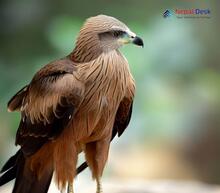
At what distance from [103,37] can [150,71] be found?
29.8 inches

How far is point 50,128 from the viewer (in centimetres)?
192

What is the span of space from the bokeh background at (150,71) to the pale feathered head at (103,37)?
1.95ft

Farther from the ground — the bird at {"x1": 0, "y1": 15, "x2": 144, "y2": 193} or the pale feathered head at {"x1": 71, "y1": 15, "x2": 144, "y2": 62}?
the pale feathered head at {"x1": 71, "y1": 15, "x2": 144, "y2": 62}

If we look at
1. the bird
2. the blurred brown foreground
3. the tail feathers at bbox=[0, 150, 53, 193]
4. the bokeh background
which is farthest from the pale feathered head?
the blurred brown foreground

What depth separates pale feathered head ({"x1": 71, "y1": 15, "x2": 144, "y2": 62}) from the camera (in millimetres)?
1917

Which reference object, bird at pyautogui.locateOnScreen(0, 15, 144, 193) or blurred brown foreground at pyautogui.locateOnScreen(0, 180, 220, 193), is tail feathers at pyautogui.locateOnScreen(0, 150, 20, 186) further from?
blurred brown foreground at pyautogui.locateOnScreen(0, 180, 220, 193)

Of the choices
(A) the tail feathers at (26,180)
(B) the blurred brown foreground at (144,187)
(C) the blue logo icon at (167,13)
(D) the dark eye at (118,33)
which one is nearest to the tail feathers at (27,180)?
(A) the tail feathers at (26,180)

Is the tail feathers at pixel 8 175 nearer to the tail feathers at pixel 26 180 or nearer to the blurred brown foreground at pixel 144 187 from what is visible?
the tail feathers at pixel 26 180

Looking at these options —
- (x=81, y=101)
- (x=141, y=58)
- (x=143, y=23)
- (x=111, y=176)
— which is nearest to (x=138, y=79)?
(x=141, y=58)

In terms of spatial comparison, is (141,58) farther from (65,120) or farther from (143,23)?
(65,120)

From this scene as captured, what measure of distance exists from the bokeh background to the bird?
1.95ft

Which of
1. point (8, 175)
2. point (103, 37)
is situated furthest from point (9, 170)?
point (103, 37)

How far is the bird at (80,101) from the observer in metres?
1.89

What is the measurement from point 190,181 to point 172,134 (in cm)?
29
